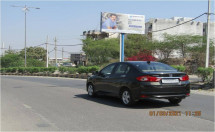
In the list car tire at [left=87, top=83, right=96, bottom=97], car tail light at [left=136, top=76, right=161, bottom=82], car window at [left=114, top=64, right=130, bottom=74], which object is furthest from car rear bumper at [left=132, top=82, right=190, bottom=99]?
car tire at [left=87, top=83, right=96, bottom=97]

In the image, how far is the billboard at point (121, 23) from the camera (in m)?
26.5

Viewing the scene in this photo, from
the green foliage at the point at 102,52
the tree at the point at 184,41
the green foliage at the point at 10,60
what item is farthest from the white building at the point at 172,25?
the green foliage at the point at 10,60

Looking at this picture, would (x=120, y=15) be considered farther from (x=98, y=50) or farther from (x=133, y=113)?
(x=133, y=113)

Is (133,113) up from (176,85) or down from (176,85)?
down

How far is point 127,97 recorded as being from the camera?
28.2ft

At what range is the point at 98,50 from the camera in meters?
43.5

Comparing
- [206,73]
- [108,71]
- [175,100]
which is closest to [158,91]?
[175,100]

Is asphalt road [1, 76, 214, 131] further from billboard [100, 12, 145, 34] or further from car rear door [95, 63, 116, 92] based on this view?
billboard [100, 12, 145, 34]

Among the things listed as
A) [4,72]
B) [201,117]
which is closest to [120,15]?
[201,117]

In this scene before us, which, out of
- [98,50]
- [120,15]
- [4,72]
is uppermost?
[120,15]

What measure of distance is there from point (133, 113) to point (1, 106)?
4.73m

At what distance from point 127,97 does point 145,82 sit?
93 cm

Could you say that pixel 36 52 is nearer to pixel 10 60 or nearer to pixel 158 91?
pixel 10 60

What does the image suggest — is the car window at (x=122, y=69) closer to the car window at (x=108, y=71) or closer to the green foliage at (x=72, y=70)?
the car window at (x=108, y=71)
